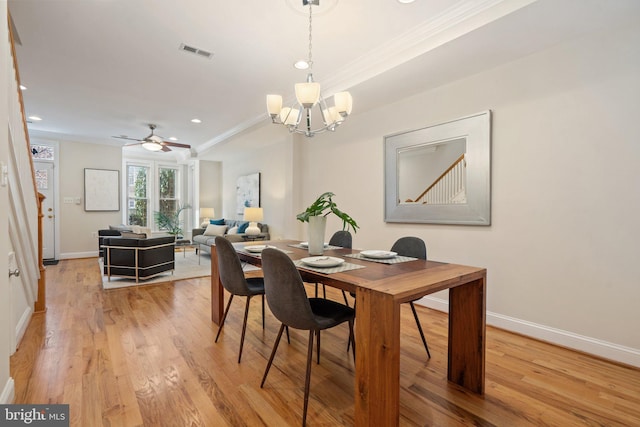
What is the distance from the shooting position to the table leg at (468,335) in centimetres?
179

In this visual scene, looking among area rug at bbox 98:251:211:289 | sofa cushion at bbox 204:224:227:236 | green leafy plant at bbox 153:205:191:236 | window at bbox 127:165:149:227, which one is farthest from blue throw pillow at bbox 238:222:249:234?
window at bbox 127:165:149:227

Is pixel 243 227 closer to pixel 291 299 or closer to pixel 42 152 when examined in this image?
pixel 42 152

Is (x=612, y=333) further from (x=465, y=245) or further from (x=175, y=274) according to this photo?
(x=175, y=274)

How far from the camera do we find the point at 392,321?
130cm

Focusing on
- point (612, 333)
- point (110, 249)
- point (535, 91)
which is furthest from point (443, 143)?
point (110, 249)

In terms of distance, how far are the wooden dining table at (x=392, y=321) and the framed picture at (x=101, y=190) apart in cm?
645

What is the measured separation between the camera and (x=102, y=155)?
22.5 ft

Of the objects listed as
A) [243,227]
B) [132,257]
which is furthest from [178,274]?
[243,227]

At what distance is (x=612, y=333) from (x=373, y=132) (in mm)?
2988

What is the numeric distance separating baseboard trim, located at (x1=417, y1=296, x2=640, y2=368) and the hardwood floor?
7 centimetres

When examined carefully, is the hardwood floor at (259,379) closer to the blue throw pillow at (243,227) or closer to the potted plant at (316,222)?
the potted plant at (316,222)

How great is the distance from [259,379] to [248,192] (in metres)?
5.53

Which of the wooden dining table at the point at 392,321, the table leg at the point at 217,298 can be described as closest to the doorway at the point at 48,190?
the table leg at the point at 217,298

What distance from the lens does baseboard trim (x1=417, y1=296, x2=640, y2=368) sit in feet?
6.98
